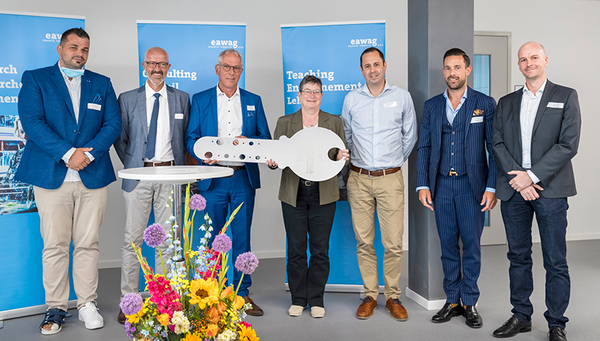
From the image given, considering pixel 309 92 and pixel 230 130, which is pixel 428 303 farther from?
pixel 230 130

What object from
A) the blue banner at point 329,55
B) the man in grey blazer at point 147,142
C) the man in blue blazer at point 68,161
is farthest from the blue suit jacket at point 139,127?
the blue banner at point 329,55

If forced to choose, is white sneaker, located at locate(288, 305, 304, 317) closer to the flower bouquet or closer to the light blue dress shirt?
the light blue dress shirt

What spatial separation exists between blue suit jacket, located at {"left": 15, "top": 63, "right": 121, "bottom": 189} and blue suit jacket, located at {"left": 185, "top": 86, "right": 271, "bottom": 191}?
1.76ft

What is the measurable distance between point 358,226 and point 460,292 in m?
0.85

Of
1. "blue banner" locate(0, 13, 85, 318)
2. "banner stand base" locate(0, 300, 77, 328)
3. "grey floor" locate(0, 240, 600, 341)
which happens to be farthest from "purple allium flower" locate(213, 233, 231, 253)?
"banner stand base" locate(0, 300, 77, 328)

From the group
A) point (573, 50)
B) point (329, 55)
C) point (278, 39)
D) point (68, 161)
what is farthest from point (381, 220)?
point (573, 50)

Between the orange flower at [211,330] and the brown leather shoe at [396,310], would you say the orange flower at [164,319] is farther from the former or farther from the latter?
the brown leather shoe at [396,310]

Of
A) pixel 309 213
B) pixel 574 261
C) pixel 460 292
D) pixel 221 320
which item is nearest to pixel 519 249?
pixel 460 292

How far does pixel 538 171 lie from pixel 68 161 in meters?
2.95

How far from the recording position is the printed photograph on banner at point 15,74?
298 cm

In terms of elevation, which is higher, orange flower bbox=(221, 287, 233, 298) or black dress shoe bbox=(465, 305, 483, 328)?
Answer: orange flower bbox=(221, 287, 233, 298)

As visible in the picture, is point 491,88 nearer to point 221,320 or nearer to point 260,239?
point 260,239

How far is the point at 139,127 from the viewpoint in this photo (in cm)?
304

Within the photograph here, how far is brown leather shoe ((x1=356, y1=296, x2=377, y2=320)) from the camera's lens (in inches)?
117
